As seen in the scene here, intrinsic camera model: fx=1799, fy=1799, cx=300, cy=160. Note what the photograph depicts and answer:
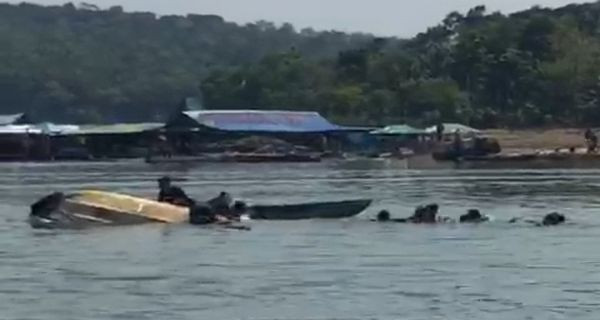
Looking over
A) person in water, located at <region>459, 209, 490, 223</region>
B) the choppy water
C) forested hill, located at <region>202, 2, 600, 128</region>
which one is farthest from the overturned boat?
forested hill, located at <region>202, 2, 600, 128</region>

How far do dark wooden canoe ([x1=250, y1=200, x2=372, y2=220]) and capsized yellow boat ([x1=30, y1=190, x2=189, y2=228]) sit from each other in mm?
2362

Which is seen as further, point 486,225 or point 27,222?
point 27,222

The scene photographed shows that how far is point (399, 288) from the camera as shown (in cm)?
2734

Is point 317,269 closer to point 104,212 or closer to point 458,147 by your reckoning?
point 104,212

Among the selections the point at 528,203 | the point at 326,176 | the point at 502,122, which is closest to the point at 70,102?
the point at 502,122

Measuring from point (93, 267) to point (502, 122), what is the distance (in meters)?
87.0

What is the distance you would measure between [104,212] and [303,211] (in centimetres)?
498

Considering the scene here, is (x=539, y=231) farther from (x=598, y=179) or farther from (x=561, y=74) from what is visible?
(x=561, y=74)

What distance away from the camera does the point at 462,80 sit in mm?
125000

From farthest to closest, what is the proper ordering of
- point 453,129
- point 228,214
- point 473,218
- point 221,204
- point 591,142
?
1. point 453,129
2. point 591,142
3. point 473,218
4. point 228,214
5. point 221,204

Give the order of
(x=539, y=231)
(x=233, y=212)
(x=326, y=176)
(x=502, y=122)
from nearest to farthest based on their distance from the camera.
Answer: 1. (x=539, y=231)
2. (x=233, y=212)
3. (x=326, y=176)
4. (x=502, y=122)

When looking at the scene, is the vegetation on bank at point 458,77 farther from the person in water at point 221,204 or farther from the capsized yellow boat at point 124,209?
the capsized yellow boat at point 124,209

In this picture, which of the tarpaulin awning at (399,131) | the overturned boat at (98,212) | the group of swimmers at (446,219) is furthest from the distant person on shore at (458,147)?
the overturned boat at (98,212)

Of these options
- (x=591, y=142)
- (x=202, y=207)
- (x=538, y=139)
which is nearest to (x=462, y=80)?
(x=538, y=139)
